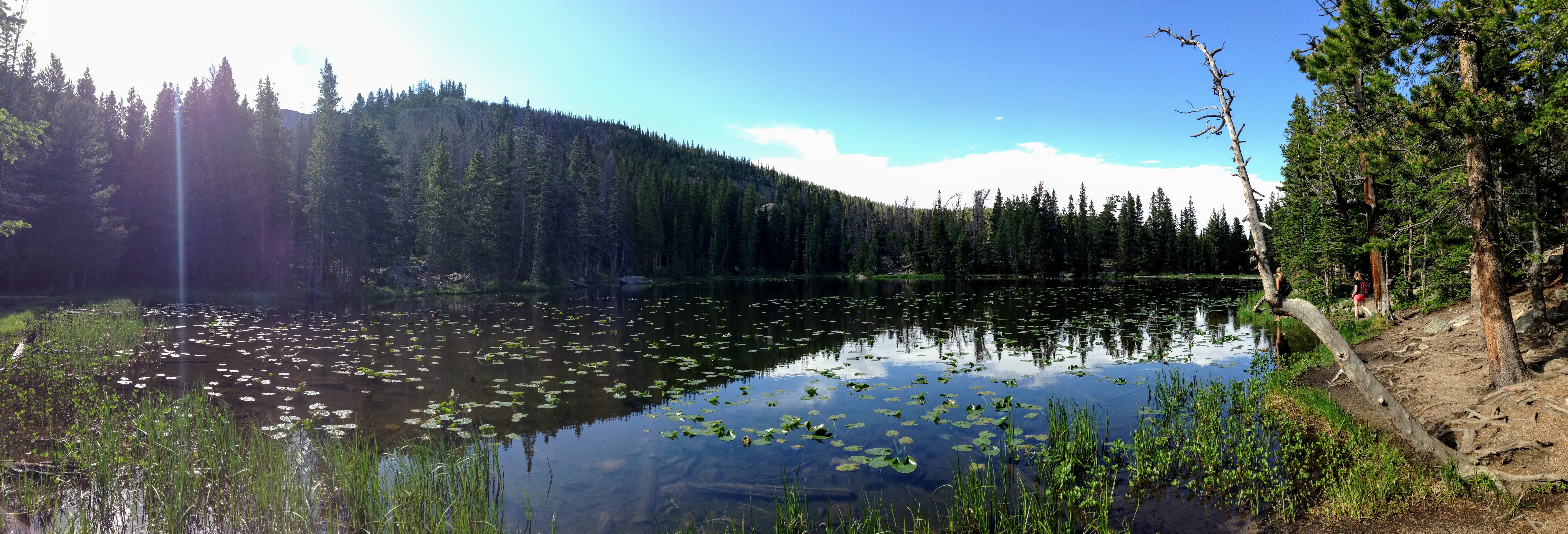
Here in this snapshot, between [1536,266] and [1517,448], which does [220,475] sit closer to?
[1517,448]

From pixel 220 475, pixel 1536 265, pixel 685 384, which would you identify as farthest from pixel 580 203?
pixel 1536 265

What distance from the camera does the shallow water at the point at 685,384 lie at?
727 cm

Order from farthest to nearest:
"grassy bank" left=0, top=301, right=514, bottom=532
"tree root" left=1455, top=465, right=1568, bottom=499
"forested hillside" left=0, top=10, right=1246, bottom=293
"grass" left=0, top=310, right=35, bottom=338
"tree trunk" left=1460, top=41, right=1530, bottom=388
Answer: "forested hillside" left=0, top=10, right=1246, bottom=293
"grass" left=0, top=310, right=35, bottom=338
"tree trunk" left=1460, top=41, right=1530, bottom=388
"tree root" left=1455, top=465, right=1568, bottom=499
"grassy bank" left=0, top=301, right=514, bottom=532

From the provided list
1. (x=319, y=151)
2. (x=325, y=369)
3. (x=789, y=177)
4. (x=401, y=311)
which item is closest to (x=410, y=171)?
(x=319, y=151)

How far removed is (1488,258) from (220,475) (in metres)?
16.7

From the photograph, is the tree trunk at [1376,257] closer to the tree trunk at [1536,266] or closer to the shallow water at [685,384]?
the tree trunk at [1536,266]

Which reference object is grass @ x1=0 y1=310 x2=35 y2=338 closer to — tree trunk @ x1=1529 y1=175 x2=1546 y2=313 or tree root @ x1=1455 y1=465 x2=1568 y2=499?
tree root @ x1=1455 y1=465 x2=1568 y2=499

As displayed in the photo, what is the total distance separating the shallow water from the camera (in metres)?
7.27

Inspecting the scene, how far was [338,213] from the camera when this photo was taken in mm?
39188

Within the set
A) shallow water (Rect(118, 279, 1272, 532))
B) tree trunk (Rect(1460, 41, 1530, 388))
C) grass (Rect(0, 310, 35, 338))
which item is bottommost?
shallow water (Rect(118, 279, 1272, 532))

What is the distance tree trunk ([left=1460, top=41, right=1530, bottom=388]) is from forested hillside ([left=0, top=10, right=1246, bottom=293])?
22.4ft

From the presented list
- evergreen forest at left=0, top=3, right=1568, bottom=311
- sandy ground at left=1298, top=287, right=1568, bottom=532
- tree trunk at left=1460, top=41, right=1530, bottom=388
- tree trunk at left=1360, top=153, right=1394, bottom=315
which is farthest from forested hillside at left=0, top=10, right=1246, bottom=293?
tree trunk at left=1360, top=153, right=1394, bottom=315

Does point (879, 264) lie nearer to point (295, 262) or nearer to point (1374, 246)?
point (295, 262)

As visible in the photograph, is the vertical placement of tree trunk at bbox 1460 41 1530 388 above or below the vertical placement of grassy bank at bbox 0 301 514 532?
above
